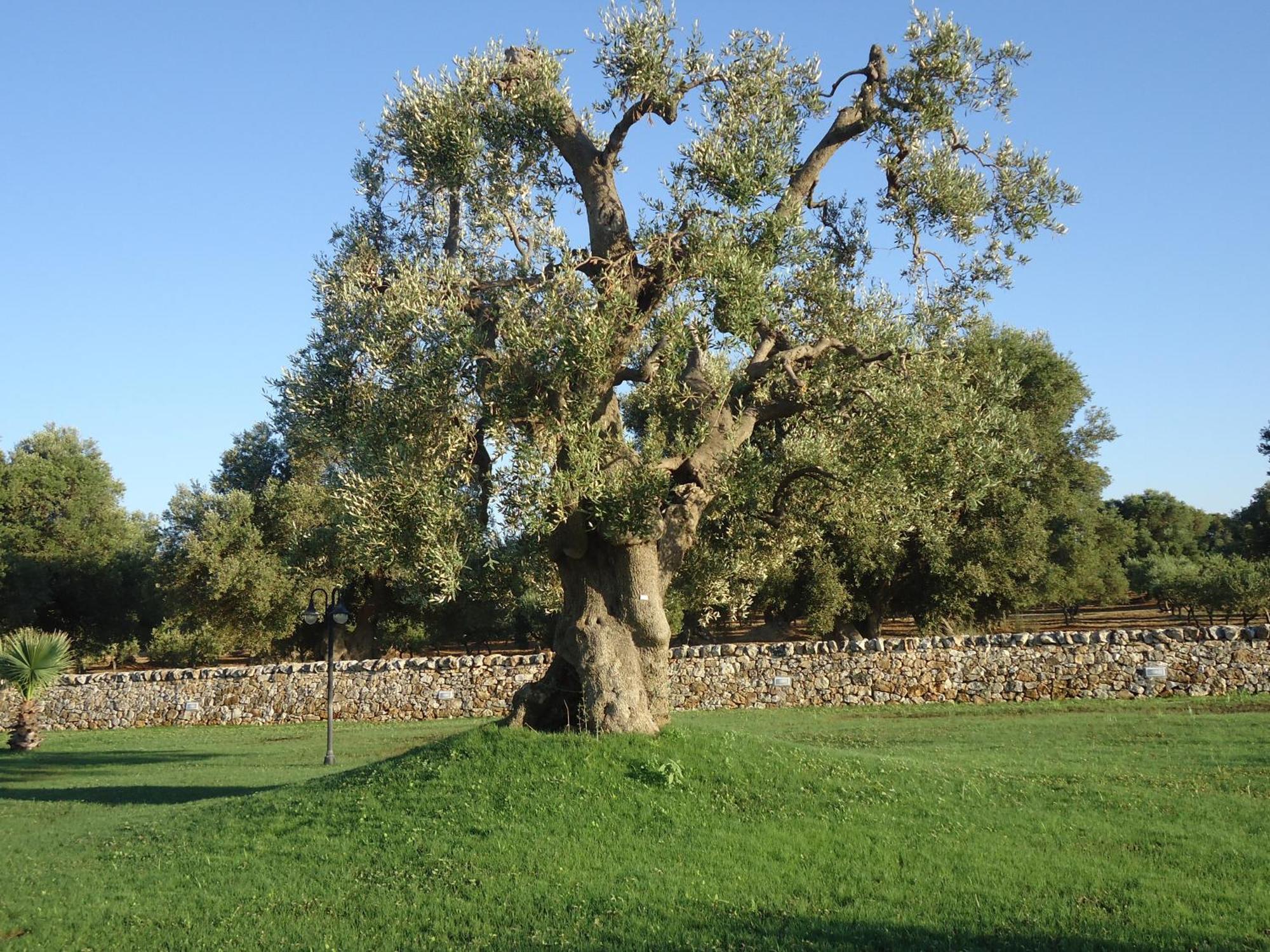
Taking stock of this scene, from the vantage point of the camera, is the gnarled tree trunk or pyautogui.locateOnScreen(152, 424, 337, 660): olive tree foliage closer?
the gnarled tree trunk

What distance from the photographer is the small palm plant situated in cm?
2486

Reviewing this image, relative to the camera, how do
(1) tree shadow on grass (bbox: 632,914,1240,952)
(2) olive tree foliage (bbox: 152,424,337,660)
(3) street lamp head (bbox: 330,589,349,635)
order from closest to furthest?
(1) tree shadow on grass (bbox: 632,914,1240,952) → (3) street lamp head (bbox: 330,589,349,635) → (2) olive tree foliage (bbox: 152,424,337,660)

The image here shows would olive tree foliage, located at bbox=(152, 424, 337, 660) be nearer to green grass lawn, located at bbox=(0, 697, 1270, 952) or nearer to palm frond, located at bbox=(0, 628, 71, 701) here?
palm frond, located at bbox=(0, 628, 71, 701)

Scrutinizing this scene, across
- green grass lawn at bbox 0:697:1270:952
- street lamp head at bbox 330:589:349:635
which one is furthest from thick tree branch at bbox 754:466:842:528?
street lamp head at bbox 330:589:349:635

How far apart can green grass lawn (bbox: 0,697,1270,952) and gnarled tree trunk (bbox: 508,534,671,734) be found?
59 centimetres

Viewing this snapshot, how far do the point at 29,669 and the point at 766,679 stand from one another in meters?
18.4

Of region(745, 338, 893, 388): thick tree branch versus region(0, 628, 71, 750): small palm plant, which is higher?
region(745, 338, 893, 388): thick tree branch

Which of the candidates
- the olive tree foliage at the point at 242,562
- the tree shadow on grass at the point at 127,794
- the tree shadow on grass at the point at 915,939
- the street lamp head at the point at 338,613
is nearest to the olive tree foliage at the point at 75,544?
the olive tree foliage at the point at 242,562

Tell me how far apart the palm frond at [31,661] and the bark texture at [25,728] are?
26cm

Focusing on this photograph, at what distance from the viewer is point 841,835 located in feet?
34.6

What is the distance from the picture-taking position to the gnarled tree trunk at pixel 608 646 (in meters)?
13.6

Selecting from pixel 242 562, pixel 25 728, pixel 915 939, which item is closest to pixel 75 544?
pixel 242 562

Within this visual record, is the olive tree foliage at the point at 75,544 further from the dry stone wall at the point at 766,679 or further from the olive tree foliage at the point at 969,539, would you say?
the olive tree foliage at the point at 969,539

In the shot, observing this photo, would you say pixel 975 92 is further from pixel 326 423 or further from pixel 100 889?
pixel 100 889
